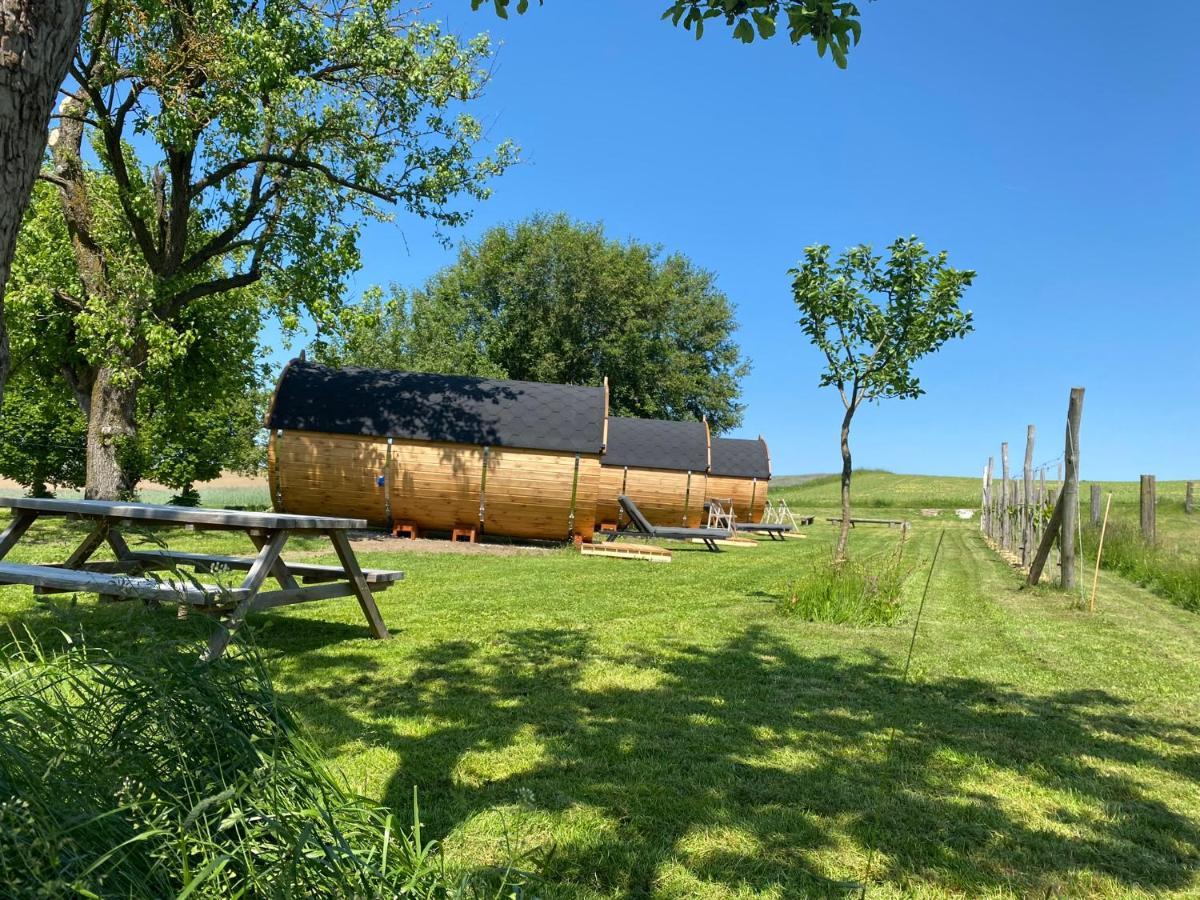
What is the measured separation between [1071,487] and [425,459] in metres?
11.9

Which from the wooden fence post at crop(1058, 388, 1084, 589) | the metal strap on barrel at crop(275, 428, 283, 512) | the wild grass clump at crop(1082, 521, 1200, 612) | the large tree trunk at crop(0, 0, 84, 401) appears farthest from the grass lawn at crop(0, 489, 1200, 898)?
the metal strap on barrel at crop(275, 428, 283, 512)

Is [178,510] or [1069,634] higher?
[178,510]

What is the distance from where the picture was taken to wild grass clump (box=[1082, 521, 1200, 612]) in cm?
1152

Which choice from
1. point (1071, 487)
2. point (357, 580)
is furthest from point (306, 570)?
point (1071, 487)

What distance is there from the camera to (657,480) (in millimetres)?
24500

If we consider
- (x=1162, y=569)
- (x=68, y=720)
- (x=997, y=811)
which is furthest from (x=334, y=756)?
(x=1162, y=569)

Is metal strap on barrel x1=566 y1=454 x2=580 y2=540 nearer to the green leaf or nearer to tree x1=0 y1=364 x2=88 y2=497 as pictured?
the green leaf

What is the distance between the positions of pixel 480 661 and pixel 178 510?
91.7 inches

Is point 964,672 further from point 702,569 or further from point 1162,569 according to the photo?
point 1162,569

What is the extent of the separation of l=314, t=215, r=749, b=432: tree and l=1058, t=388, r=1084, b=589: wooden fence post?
24.0 metres

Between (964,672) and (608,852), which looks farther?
(964,672)

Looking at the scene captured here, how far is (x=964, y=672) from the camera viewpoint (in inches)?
256

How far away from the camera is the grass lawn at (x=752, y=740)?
308 centimetres

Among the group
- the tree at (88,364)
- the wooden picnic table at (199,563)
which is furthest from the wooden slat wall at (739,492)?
the wooden picnic table at (199,563)
